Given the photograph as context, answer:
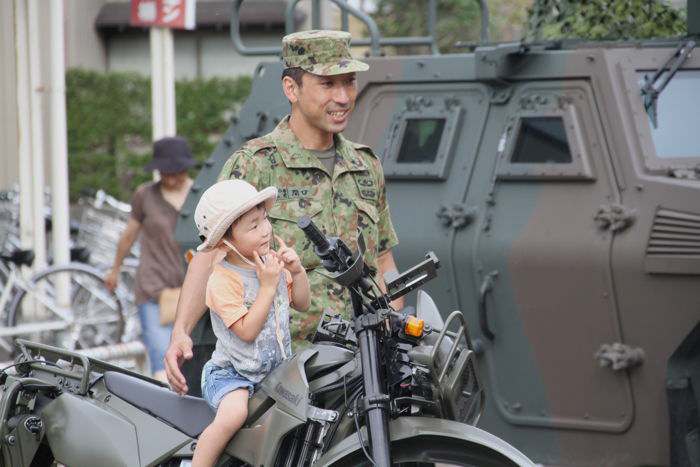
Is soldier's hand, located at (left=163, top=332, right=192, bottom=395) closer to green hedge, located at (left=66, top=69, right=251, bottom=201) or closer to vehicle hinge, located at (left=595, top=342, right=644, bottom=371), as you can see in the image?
vehicle hinge, located at (left=595, top=342, right=644, bottom=371)

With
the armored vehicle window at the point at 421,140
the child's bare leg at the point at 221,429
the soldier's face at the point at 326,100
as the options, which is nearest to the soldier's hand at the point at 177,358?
the child's bare leg at the point at 221,429

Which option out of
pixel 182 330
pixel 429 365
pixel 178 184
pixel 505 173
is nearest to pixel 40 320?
pixel 178 184

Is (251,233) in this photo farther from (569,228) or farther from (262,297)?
(569,228)

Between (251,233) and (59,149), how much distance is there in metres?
6.90

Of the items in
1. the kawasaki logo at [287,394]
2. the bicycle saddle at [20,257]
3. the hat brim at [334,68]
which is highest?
the bicycle saddle at [20,257]

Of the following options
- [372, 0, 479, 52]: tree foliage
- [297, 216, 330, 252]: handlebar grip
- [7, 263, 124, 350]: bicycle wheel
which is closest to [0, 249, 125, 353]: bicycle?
[7, 263, 124, 350]: bicycle wheel

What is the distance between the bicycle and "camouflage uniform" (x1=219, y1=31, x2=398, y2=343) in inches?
232

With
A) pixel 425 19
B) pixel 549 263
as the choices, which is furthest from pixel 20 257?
pixel 425 19

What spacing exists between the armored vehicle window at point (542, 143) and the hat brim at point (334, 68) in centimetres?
202

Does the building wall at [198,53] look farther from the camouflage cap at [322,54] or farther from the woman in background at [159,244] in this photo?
the camouflage cap at [322,54]

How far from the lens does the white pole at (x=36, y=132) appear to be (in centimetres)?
1099

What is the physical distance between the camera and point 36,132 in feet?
36.7

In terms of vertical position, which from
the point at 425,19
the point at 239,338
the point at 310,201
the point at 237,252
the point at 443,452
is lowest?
the point at 443,452

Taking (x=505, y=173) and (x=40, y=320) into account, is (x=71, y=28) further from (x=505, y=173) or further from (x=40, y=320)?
(x=505, y=173)
